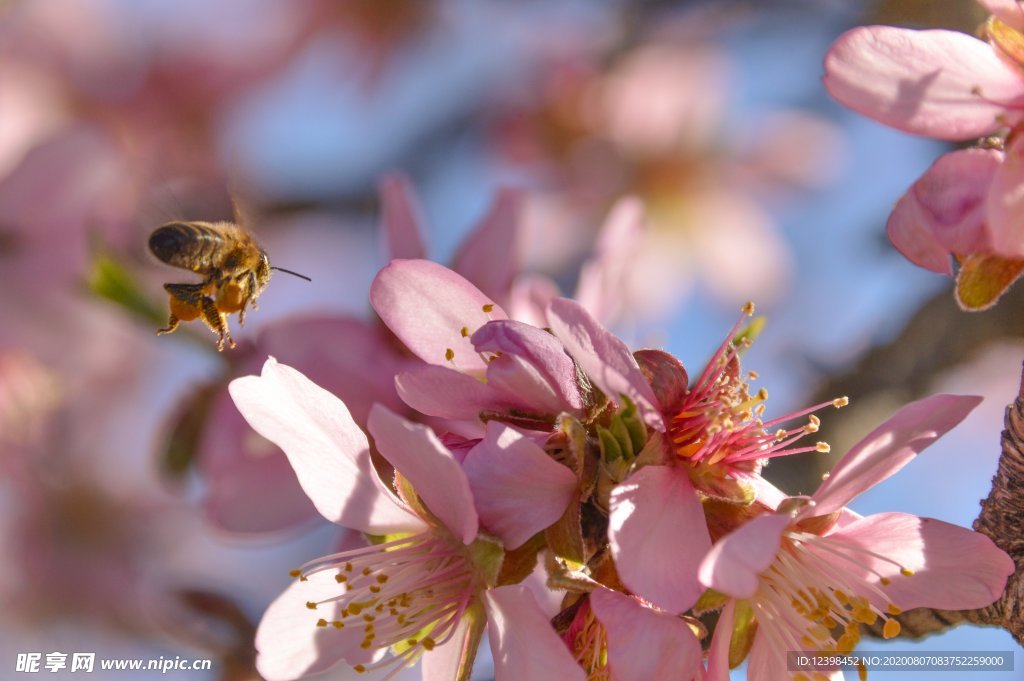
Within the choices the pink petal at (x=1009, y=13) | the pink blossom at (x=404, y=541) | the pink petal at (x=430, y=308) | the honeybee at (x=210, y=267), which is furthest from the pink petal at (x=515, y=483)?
the pink petal at (x=1009, y=13)

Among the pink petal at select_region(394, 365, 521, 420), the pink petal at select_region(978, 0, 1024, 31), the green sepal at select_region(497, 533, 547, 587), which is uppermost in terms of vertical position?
the pink petal at select_region(978, 0, 1024, 31)

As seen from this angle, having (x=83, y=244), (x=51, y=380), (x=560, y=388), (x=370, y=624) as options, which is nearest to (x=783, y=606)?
(x=560, y=388)

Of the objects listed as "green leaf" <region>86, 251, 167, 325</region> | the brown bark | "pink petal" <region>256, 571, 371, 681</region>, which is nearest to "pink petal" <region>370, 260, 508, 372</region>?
"pink petal" <region>256, 571, 371, 681</region>

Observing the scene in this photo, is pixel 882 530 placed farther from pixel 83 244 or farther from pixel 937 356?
pixel 83 244

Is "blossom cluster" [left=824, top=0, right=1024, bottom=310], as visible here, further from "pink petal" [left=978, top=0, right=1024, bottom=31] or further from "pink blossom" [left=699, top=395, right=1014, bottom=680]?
"pink blossom" [left=699, top=395, right=1014, bottom=680]

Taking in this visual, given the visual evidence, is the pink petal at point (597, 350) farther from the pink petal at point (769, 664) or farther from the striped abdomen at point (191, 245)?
→ the striped abdomen at point (191, 245)

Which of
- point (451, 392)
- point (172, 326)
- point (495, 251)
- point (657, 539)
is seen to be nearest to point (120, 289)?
point (172, 326)
